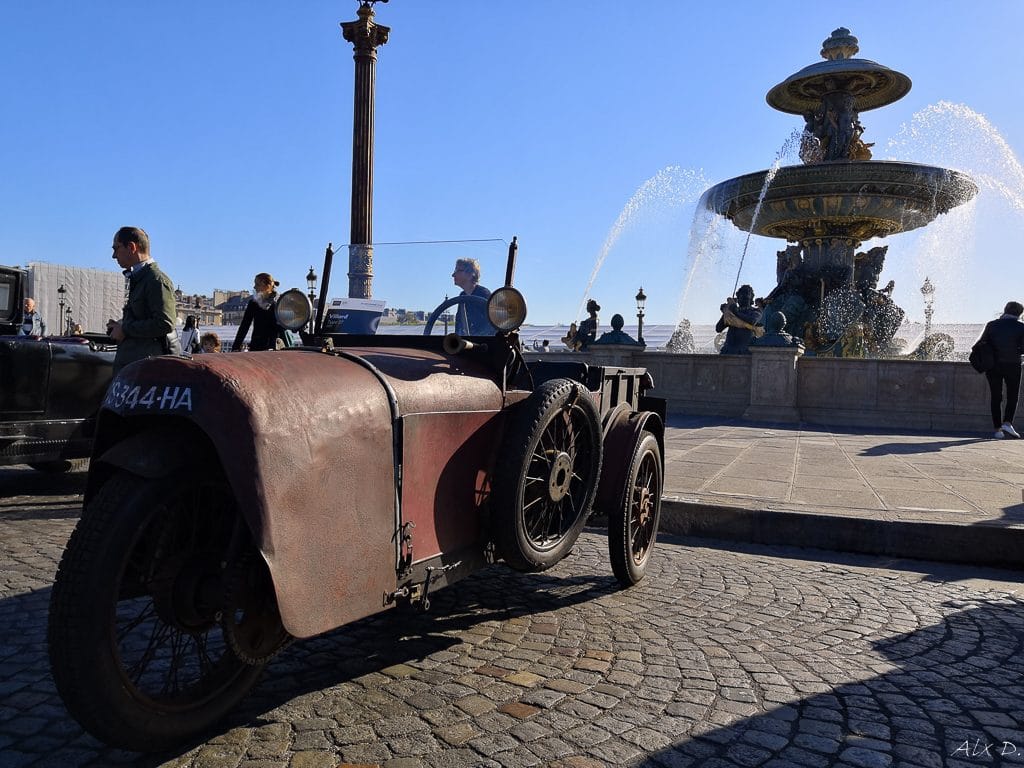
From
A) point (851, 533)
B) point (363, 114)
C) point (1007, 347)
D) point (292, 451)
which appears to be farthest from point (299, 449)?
point (363, 114)

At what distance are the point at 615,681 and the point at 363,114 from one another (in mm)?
29248

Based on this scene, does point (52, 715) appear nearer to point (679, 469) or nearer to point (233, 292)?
point (679, 469)

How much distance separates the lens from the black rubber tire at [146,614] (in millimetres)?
2043

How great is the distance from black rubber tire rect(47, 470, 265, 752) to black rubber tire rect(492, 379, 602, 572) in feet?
3.57

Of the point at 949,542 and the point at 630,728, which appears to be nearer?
the point at 630,728

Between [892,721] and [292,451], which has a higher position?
[292,451]

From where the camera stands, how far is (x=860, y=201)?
19719 mm

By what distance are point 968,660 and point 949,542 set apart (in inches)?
88.4

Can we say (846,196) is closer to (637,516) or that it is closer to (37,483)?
(637,516)

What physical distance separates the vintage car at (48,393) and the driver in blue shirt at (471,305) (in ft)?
12.4

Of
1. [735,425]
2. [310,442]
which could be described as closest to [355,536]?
[310,442]

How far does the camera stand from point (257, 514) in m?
2.18

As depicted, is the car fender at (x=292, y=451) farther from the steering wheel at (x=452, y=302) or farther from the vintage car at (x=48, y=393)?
the vintage car at (x=48, y=393)

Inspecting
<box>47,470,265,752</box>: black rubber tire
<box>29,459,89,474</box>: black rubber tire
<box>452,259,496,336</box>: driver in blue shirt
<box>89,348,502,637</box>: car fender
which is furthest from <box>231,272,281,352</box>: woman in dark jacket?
<box>47,470,265,752</box>: black rubber tire
